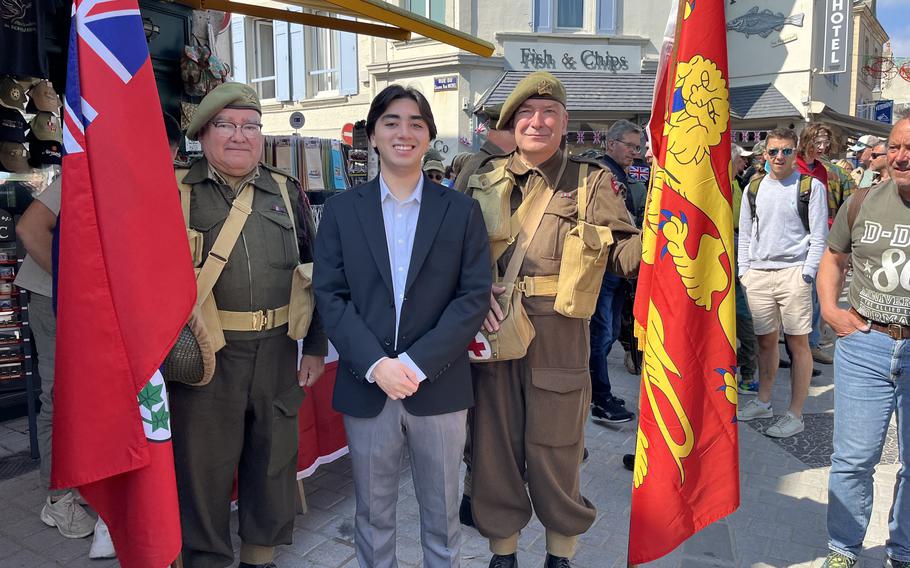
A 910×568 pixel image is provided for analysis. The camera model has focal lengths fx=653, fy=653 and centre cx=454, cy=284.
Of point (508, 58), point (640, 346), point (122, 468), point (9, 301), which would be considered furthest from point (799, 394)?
point (508, 58)

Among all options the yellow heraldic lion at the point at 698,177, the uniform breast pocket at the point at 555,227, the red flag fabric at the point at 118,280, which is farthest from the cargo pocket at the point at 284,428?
the yellow heraldic lion at the point at 698,177

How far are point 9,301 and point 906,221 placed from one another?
16.6ft

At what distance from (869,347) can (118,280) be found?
2862 millimetres

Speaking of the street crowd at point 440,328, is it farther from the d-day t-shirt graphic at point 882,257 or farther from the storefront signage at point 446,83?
the storefront signage at point 446,83

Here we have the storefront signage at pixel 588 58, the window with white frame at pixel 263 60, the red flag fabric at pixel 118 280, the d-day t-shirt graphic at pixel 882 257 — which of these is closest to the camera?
the red flag fabric at pixel 118 280

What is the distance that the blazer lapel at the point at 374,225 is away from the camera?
92.1 inches

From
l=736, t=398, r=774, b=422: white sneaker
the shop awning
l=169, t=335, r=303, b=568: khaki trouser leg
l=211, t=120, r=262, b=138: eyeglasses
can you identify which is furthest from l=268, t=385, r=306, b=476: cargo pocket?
l=736, t=398, r=774, b=422: white sneaker

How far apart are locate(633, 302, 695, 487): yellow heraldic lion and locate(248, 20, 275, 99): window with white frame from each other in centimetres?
1884

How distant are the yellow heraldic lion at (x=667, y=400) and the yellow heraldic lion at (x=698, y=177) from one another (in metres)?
0.20

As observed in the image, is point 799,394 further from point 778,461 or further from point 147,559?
point 147,559

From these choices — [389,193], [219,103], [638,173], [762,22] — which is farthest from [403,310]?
[762,22]

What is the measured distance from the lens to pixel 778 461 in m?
4.22

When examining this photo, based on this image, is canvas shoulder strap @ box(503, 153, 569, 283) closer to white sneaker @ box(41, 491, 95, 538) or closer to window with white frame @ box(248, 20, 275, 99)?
white sneaker @ box(41, 491, 95, 538)

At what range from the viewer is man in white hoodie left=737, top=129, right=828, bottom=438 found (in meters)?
4.50
